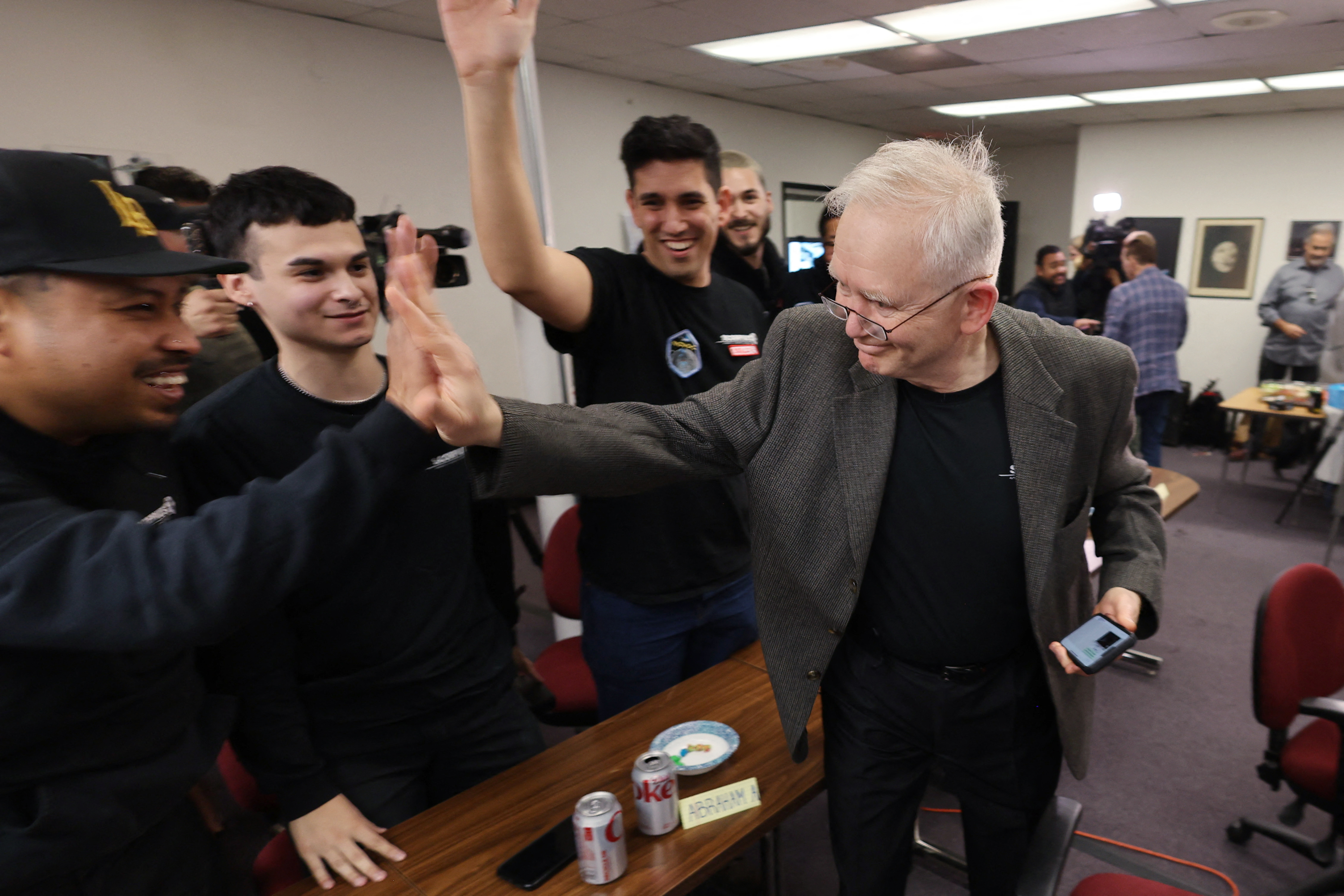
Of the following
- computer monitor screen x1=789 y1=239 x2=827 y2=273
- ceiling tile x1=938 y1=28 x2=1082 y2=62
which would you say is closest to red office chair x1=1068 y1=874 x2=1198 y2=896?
ceiling tile x1=938 y1=28 x2=1082 y2=62

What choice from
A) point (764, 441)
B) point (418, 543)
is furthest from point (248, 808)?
point (764, 441)

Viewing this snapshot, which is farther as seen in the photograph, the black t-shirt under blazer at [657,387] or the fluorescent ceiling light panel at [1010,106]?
the fluorescent ceiling light panel at [1010,106]

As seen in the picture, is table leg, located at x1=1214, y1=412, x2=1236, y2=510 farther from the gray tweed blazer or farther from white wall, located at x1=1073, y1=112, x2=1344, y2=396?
the gray tweed blazer

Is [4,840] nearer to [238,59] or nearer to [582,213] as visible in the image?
[238,59]

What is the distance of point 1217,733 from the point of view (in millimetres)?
2842

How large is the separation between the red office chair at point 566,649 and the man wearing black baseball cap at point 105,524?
119 centimetres

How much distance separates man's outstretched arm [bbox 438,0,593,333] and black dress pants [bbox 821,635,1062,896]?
0.91 m

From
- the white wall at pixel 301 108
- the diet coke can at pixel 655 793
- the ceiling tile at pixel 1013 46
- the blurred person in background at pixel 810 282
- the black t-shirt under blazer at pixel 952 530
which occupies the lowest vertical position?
the diet coke can at pixel 655 793

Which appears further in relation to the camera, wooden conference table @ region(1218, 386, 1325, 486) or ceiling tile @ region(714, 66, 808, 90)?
ceiling tile @ region(714, 66, 808, 90)

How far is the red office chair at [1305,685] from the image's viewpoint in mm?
1803

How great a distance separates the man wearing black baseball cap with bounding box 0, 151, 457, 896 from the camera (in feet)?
2.70

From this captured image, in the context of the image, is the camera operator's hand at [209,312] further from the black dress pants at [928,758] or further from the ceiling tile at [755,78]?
the ceiling tile at [755,78]

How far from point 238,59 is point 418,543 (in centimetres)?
377

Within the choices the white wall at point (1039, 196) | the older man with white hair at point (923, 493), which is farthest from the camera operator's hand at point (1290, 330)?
the older man with white hair at point (923, 493)
